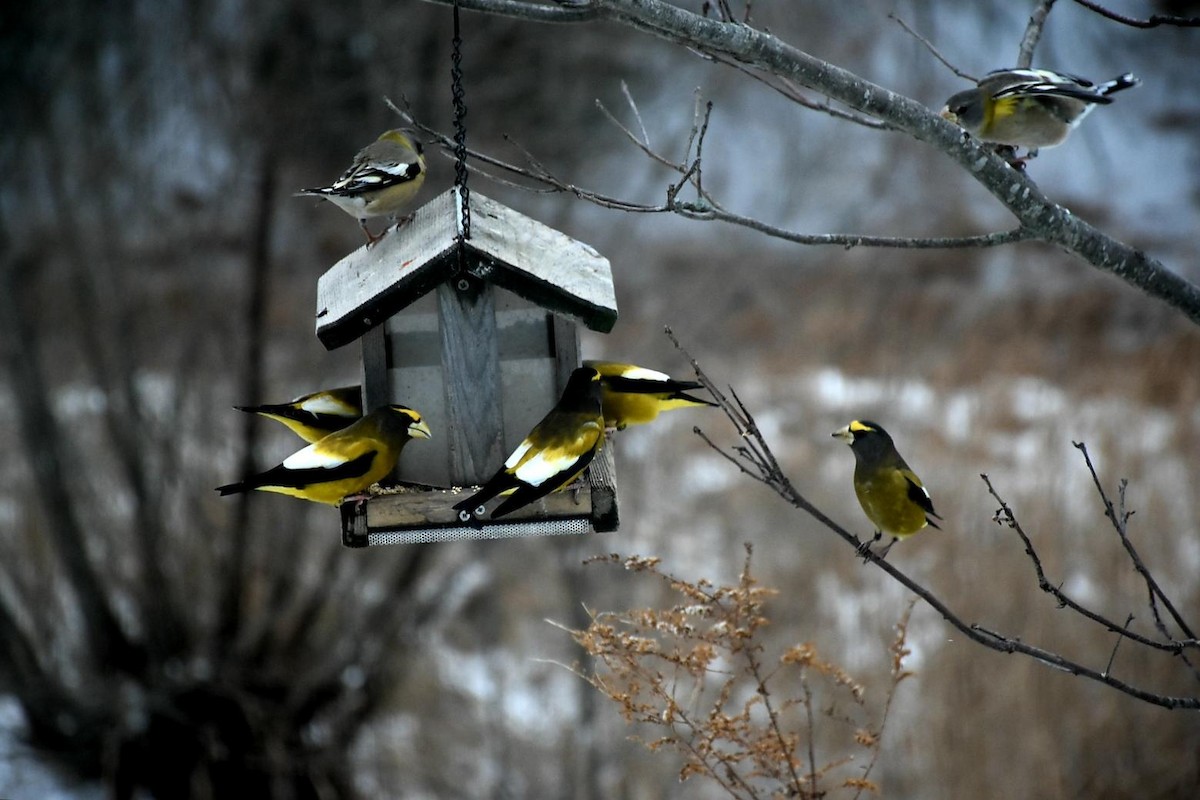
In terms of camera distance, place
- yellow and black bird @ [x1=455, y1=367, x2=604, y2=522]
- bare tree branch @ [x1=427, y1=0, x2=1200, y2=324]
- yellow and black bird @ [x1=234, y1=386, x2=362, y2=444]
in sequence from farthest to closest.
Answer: yellow and black bird @ [x1=234, y1=386, x2=362, y2=444], yellow and black bird @ [x1=455, y1=367, x2=604, y2=522], bare tree branch @ [x1=427, y1=0, x2=1200, y2=324]

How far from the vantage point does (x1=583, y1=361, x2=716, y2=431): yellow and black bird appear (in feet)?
14.0

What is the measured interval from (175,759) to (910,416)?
6592 mm

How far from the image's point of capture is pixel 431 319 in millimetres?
3666

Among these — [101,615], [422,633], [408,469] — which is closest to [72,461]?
[101,615]

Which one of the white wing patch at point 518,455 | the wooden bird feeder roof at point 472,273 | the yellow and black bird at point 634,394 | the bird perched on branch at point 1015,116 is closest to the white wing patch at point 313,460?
the wooden bird feeder roof at point 472,273

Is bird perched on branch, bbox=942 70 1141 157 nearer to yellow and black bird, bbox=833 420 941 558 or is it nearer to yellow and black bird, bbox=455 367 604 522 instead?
yellow and black bird, bbox=833 420 941 558

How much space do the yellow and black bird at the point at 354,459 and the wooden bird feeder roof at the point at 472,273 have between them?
10.5 inches

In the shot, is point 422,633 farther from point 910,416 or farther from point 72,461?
point 910,416

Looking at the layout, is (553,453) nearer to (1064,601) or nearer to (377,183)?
(377,183)

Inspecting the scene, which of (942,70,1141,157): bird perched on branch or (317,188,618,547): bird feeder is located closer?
(317,188,618,547): bird feeder

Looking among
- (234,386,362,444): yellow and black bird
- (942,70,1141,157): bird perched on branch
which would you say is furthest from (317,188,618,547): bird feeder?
(942,70,1141,157): bird perched on branch

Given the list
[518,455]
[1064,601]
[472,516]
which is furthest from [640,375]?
[1064,601]

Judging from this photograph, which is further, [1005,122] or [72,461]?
[72,461]

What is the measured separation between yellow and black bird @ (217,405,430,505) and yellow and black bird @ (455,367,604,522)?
0.26 m
